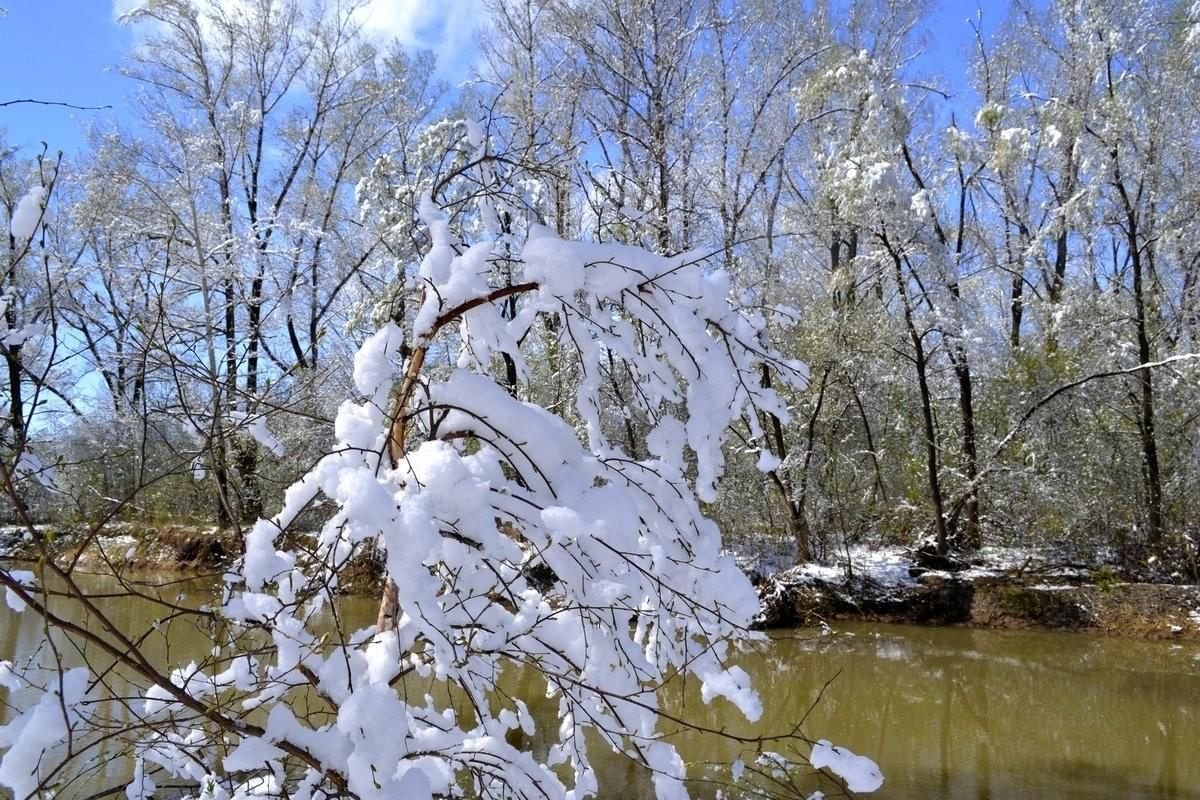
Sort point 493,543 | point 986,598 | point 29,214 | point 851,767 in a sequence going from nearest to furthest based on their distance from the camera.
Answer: point 493,543, point 851,767, point 29,214, point 986,598

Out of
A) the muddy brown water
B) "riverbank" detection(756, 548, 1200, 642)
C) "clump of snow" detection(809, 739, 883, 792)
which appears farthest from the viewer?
"riverbank" detection(756, 548, 1200, 642)

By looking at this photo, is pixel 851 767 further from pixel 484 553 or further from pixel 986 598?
pixel 986 598

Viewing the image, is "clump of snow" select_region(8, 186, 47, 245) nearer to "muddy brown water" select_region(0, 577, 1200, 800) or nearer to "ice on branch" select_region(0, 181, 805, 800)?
"ice on branch" select_region(0, 181, 805, 800)

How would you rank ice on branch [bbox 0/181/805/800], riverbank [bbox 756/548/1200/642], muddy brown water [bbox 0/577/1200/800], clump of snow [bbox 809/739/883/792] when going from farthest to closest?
riverbank [bbox 756/548/1200/642] < muddy brown water [bbox 0/577/1200/800] < clump of snow [bbox 809/739/883/792] < ice on branch [bbox 0/181/805/800]

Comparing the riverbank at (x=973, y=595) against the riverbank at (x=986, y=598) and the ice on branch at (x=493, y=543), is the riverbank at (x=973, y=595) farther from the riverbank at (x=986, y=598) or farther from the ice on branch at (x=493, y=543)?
the ice on branch at (x=493, y=543)

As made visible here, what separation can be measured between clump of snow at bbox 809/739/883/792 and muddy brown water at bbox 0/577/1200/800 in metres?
2.32

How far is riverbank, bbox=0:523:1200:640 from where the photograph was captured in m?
8.83

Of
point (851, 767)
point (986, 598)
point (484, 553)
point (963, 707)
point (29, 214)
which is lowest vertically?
point (963, 707)

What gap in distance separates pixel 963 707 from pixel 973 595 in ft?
10.9

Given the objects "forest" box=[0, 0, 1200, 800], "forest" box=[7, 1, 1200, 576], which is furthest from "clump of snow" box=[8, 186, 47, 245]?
"forest" box=[7, 1, 1200, 576]

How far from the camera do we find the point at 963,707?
6.52 meters

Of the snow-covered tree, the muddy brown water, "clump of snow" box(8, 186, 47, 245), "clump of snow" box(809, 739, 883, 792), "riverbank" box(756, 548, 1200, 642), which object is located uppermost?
"clump of snow" box(8, 186, 47, 245)

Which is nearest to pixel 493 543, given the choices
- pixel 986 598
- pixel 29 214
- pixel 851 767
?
pixel 851 767

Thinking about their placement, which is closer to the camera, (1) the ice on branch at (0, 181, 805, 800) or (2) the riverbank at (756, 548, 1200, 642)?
(1) the ice on branch at (0, 181, 805, 800)
